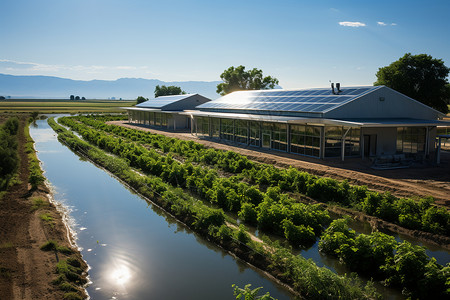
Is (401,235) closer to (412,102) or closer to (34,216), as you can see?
(34,216)

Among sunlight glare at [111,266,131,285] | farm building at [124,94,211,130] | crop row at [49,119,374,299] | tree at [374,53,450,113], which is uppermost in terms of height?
tree at [374,53,450,113]

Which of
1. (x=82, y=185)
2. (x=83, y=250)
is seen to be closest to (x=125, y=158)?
(x=82, y=185)

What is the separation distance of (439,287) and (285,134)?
23.5 m

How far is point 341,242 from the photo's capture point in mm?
12242

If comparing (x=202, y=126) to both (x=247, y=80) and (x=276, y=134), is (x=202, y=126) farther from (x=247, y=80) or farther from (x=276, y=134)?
(x=247, y=80)

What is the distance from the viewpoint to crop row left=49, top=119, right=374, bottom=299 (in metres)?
9.66

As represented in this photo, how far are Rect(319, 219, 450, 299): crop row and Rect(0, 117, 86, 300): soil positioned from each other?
863cm

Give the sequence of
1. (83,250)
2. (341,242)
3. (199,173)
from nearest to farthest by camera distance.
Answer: (341,242) < (83,250) < (199,173)

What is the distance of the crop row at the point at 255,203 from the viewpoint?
14.0 metres

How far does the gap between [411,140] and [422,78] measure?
17.5m

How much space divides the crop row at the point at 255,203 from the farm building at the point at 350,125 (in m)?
9.46

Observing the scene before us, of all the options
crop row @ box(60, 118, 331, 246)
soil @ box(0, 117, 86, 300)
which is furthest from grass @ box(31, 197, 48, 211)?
crop row @ box(60, 118, 331, 246)

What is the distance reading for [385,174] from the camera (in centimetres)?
2277

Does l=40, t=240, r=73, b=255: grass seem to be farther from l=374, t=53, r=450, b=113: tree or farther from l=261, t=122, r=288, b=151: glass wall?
l=374, t=53, r=450, b=113: tree
